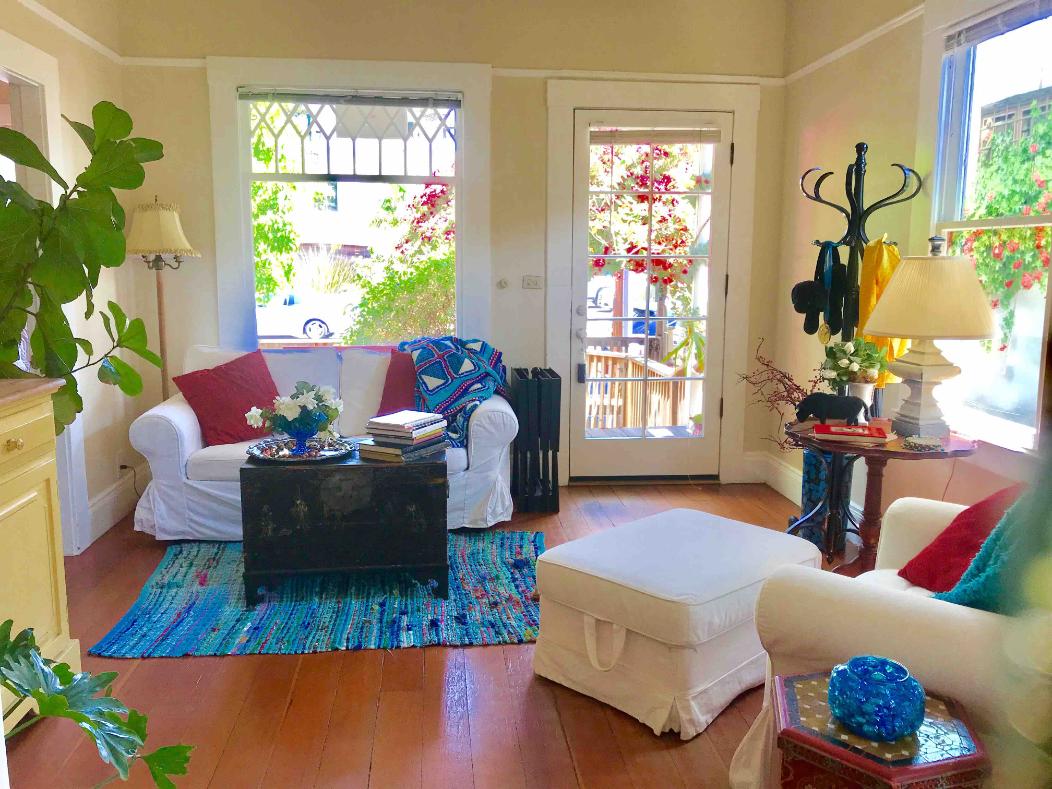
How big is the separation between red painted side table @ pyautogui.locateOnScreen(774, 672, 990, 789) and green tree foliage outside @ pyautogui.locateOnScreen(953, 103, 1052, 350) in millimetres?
1948

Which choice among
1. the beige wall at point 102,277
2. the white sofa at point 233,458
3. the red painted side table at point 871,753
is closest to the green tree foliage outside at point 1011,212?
the red painted side table at point 871,753

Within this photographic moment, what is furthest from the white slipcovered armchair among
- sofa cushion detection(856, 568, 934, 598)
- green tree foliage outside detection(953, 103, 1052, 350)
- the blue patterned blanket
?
the blue patterned blanket

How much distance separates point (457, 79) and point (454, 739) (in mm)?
3472

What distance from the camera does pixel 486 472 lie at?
4.03m

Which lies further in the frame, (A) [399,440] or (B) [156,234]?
(B) [156,234]

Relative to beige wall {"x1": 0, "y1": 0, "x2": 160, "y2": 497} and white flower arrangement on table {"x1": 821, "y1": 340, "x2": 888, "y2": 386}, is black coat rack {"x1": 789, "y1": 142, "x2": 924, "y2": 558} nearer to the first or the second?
white flower arrangement on table {"x1": 821, "y1": 340, "x2": 888, "y2": 386}

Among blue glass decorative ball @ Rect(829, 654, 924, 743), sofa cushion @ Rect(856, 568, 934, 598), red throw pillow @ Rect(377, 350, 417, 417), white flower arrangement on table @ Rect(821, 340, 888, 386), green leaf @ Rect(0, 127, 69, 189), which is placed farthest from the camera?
red throw pillow @ Rect(377, 350, 417, 417)

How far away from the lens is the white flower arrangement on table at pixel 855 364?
324 cm

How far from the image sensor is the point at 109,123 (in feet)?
6.68

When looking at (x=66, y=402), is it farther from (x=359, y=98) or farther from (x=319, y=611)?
(x=359, y=98)

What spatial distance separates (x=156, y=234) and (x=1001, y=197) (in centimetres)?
371

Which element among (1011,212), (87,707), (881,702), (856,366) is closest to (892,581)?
(881,702)

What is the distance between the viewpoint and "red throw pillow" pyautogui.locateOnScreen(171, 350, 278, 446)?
3.98 metres

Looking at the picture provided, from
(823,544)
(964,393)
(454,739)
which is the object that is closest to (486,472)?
(823,544)
